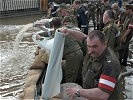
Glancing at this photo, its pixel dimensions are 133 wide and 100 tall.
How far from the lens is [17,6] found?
20.2 metres

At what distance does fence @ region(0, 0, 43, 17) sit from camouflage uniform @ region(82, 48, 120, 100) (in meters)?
16.1

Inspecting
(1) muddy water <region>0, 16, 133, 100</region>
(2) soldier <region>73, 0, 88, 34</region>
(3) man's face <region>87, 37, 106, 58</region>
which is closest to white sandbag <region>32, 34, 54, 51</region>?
(1) muddy water <region>0, 16, 133, 100</region>

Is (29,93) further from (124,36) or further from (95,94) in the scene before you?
(124,36)

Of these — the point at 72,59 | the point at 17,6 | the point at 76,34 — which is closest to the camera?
the point at 76,34

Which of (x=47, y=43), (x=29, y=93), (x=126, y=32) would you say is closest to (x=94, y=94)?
(x=47, y=43)

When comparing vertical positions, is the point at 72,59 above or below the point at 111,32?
below

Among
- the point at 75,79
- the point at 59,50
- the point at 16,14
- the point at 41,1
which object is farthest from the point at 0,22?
the point at 59,50

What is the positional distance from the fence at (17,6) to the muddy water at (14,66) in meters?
4.96

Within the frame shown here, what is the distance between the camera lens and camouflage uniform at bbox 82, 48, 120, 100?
2889 mm

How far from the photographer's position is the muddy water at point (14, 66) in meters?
6.59

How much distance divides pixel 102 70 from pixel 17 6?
17.9m

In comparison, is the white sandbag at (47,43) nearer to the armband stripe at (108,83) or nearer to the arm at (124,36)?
the armband stripe at (108,83)

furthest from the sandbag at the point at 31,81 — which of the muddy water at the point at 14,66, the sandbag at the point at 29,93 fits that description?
the muddy water at the point at 14,66

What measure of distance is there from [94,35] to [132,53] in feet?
22.1
